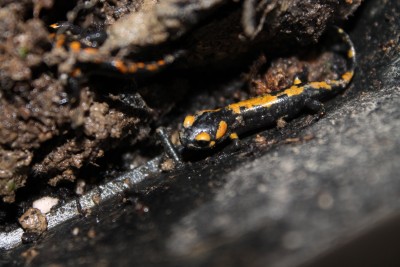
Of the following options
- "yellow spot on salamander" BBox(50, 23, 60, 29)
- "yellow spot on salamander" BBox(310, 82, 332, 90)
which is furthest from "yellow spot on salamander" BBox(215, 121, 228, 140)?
"yellow spot on salamander" BBox(50, 23, 60, 29)

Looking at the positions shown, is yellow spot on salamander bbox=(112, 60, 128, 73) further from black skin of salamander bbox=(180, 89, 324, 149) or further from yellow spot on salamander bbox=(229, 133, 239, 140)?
yellow spot on salamander bbox=(229, 133, 239, 140)

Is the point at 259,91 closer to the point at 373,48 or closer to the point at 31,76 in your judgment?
the point at 373,48

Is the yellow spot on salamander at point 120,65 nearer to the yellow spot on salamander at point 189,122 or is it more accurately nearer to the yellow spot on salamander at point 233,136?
the yellow spot on salamander at point 189,122

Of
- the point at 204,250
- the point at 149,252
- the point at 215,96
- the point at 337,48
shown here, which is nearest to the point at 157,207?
the point at 149,252

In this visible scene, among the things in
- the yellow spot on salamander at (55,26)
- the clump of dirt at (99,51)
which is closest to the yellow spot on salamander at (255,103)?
the clump of dirt at (99,51)

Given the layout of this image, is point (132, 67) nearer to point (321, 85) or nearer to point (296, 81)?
point (296, 81)

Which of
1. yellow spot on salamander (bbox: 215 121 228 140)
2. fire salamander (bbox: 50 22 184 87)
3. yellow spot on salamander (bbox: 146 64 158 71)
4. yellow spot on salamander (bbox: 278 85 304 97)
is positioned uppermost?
fire salamander (bbox: 50 22 184 87)

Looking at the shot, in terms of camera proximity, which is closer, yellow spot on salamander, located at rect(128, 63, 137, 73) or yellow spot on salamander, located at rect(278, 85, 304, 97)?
yellow spot on salamander, located at rect(128, 63, 137, 73)
